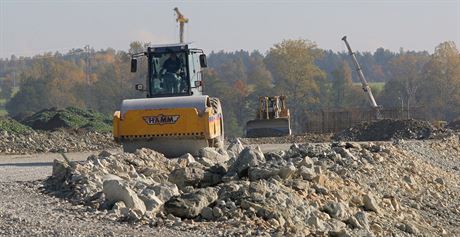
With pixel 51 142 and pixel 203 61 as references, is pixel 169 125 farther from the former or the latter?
pixel 51 142

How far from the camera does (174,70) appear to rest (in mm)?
24672

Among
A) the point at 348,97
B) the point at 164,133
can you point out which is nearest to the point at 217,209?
the point at 164,133

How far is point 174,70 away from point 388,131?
17.9m

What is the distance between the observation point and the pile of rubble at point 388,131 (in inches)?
1532

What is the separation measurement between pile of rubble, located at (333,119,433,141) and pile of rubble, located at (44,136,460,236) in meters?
15.0

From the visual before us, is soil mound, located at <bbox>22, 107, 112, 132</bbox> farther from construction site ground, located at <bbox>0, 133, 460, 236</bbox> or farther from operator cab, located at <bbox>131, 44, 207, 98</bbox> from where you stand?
construction site ground, located at <bbox>0, 133, 460, 236</bbox>

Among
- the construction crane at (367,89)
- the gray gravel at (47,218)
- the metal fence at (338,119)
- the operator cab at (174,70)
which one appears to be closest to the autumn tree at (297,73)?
the construction crane at (367,89)

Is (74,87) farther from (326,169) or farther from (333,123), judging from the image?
(326,169)

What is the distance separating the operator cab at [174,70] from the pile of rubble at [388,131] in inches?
607

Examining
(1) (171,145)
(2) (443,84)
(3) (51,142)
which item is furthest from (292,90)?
(1) (171,145)

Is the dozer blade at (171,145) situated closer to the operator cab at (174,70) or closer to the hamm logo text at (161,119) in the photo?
the hamm logo text at (161,119)

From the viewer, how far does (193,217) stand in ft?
42.3

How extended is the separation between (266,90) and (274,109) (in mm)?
52101

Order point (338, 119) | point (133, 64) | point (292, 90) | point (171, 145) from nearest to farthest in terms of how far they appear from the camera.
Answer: point (171, 145), point (133, 64), point (338, 119), point (292, 90)
